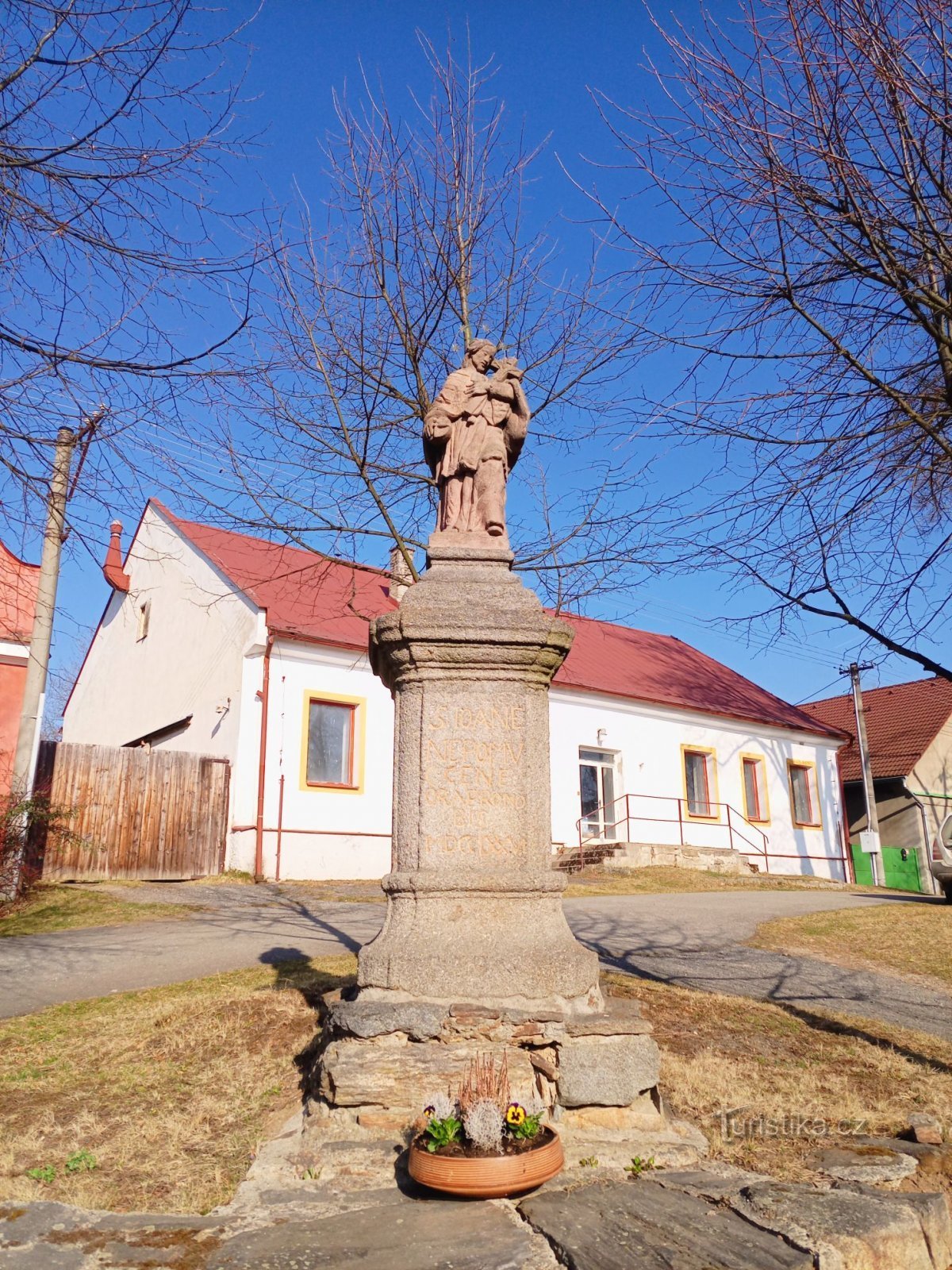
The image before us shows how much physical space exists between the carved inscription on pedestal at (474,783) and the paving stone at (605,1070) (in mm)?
943

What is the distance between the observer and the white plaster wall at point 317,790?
15797 millimetres

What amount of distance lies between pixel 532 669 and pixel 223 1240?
9.19ft

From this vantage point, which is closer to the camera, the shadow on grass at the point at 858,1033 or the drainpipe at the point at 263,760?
the shadow on grass at the point at 858,1033

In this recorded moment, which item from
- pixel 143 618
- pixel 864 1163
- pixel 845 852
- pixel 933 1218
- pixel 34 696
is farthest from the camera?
pixel 845 852

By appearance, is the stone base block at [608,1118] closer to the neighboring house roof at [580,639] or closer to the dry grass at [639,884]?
the dry grass at [639,884]

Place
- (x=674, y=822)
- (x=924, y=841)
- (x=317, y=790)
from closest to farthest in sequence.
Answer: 1. (x=317, y=790)
2. (x=674, y=822)
3. (x=924, y=841)

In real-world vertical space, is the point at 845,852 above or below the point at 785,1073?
above

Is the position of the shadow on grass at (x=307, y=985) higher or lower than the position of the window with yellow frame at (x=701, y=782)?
lower

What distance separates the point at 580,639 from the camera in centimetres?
2416

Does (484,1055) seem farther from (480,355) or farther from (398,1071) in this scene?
(480,355)

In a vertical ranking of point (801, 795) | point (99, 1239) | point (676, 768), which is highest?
point (676, 768)

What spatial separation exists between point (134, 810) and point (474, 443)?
12.0 metres

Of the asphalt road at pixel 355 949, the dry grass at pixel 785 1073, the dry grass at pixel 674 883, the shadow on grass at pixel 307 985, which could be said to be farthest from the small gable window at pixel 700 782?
the dry grass at pixel 785 1073

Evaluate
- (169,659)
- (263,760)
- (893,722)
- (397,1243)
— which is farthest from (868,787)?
(397,1243)
